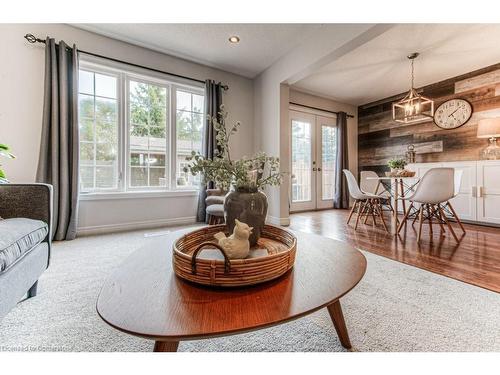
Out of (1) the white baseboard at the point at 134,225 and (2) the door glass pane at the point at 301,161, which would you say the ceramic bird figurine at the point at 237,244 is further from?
(2) the door glass pane at the point at 301,161

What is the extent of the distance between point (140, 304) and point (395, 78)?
5098 mm

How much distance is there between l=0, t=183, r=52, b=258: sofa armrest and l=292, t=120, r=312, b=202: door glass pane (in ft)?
13.1

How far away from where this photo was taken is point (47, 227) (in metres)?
1.42

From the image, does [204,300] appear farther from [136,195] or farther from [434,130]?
[434,130]

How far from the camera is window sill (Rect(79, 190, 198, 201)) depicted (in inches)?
113

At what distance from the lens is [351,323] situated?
1114 millimetres

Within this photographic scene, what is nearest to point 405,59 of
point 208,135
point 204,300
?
point 208,135

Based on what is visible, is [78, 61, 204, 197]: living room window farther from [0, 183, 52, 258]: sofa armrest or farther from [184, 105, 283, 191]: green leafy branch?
[184, 105, 283, 191]: green leafy branch

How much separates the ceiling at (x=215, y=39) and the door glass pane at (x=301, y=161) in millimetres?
1659

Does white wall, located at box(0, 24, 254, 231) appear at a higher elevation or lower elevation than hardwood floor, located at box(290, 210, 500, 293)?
higher

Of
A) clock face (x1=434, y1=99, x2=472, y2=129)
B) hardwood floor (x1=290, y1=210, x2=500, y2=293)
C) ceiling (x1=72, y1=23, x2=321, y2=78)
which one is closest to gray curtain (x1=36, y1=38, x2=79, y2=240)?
ceiling (x1=72, y1=23, x2=321, y2=78)

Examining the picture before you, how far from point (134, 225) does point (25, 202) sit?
5.99 ft
